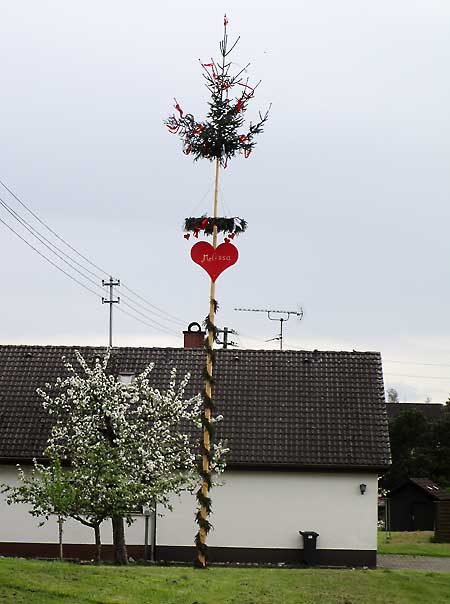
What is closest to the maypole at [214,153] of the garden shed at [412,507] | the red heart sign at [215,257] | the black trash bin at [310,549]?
the red heart sign at [215,257]

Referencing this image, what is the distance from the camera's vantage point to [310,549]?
2783 cm

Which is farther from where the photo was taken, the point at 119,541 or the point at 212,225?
the point at 119,541

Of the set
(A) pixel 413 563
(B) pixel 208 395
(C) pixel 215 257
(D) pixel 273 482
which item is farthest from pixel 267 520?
(C) pixel 215 257

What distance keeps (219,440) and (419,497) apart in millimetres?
21665

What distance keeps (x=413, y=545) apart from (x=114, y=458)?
1903 centimetres

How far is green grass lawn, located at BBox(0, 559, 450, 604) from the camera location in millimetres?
15328

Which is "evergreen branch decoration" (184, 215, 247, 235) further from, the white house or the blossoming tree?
the white house

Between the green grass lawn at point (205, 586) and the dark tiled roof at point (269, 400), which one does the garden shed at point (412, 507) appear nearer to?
the dark tiled roof at point (269, 400)

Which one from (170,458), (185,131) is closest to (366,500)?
(170,458)

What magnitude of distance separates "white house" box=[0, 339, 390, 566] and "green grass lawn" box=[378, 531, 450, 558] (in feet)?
20.8

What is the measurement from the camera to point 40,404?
101 ft

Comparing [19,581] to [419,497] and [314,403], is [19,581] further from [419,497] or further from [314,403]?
[419,497]

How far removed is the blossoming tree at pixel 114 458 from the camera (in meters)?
22.0

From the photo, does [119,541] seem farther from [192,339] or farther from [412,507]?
[412,507]
